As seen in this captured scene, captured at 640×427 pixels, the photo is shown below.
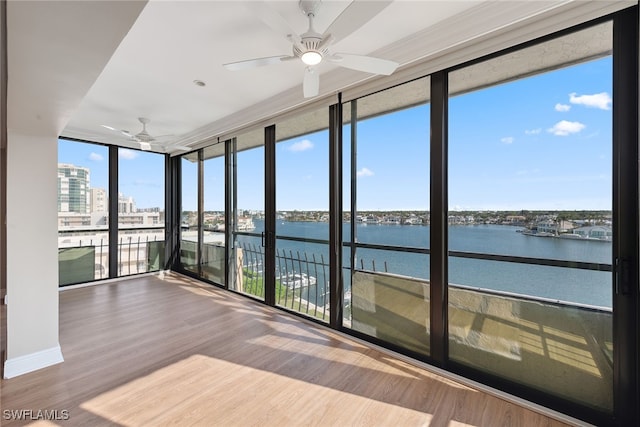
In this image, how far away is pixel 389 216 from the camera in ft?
9.05

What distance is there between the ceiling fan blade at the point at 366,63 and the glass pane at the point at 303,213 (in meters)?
1.30

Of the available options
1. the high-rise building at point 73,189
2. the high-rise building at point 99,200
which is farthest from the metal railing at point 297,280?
the high-rise building at point 73,189

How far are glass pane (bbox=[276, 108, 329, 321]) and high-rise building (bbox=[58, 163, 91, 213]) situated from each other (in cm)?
367

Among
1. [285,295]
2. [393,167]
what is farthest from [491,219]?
[285,295]

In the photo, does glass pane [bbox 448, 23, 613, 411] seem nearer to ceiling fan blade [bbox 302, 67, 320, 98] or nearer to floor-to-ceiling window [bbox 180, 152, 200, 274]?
ceiling fan blade [bbox 302, 67, 320, 98]

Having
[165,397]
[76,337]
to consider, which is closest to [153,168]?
[76,337]

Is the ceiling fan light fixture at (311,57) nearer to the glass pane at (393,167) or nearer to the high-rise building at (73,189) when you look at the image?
the glass pane at (393,167)

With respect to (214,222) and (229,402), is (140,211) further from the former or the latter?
(229,402)

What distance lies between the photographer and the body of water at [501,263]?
1816 mm

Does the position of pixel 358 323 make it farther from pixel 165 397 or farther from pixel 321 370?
pixel 165 397

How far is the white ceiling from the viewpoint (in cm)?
112

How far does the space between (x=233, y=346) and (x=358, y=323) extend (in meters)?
1.30

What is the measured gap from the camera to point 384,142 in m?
2.80

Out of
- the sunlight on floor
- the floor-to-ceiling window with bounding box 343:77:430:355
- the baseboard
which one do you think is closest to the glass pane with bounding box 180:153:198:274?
the baseboard
